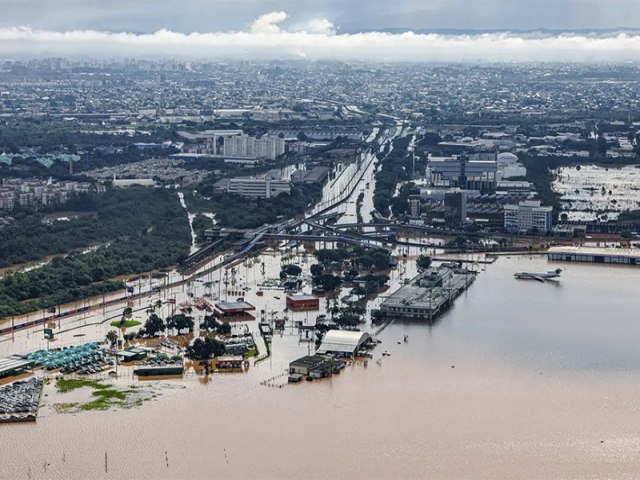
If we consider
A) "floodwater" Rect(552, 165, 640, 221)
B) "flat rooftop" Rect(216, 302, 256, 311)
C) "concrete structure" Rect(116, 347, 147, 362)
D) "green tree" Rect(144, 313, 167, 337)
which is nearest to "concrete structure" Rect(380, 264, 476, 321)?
"flat rooftop" Rect(216, 302, 256, 311)

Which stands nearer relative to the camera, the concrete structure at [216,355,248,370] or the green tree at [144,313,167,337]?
the concrete structure at [216,355,248,370]

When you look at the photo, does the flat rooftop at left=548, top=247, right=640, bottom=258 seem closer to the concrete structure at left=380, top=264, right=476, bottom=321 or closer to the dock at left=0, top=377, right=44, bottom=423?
the concrete structure at left=380, top=264, right=476, bottom=321

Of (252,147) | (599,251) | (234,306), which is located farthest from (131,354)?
(252,147)

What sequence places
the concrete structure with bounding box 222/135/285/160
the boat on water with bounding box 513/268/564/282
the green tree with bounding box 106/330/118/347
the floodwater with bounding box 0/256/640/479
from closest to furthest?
the floodwater with bounding box 0/256/640/479 < the green tree with bounding box 106/330/118/347 < the boat on water with bounding box 513/268/564/282 < the concrete structure with bounding box 222/135/285/160

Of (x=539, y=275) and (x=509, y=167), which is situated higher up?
(x=509, y=167)

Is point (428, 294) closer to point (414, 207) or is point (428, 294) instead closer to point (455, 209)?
point (455, 209)
